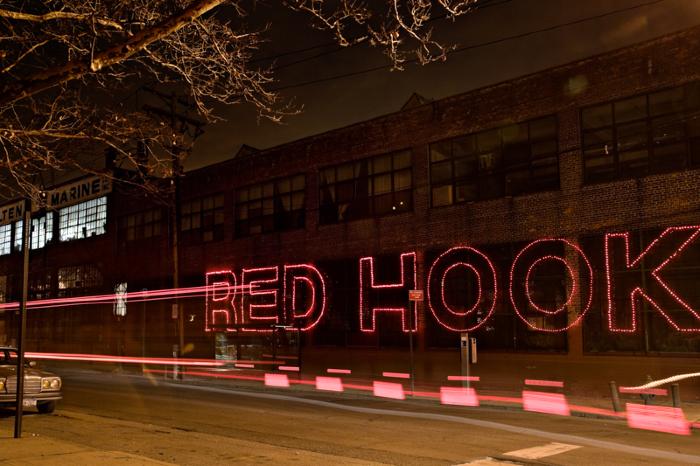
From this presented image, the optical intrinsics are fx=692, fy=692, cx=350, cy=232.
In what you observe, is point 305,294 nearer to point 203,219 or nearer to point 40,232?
point 203,219

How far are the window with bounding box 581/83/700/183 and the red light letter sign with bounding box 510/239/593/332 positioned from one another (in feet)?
7.58

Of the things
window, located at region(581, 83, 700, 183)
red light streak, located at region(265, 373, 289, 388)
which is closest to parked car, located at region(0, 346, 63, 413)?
red light streak, located at region(265, 373, 289, 388)

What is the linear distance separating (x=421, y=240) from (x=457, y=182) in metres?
2.35

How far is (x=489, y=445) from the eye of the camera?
425 inches

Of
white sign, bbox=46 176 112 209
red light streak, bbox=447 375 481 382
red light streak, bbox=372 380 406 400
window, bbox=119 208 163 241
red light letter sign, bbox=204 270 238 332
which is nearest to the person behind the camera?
red light streak, bbox=372 380 406 400

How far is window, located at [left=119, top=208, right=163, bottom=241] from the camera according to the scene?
118ft

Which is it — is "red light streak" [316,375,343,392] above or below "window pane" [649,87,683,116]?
below

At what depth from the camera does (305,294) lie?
27656mm

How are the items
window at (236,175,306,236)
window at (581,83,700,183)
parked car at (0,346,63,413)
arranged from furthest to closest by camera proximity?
window at (236,175,306,236) → window at (581,83,700,183) → parked car at (0,346,63,413)

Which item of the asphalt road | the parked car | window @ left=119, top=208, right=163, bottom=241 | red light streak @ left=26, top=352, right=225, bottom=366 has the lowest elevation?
the asphalt road

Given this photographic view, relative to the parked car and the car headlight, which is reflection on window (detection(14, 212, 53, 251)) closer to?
the parked car

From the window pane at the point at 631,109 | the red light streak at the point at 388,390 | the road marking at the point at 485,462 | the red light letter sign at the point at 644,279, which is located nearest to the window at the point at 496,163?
the window pane at the point at 631,109

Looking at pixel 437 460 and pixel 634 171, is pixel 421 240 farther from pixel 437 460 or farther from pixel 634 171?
pixel 437 460

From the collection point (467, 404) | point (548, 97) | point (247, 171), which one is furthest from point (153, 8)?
point (247, 171)
